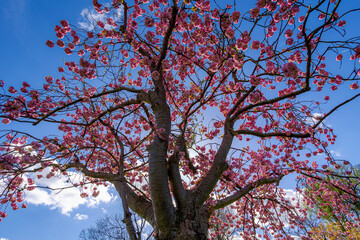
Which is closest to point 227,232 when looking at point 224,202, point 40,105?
point 224,202

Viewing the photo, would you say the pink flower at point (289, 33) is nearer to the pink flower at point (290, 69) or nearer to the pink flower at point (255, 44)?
the pink flower at point (255, 44)

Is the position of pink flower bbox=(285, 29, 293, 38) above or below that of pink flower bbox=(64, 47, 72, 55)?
below

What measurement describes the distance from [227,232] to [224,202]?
600cm

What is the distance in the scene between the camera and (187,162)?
495 cm

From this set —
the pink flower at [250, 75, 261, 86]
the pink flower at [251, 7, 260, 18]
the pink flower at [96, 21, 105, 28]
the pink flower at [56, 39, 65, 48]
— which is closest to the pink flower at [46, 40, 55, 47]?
the pink flower at [56, 39, 65, 48]

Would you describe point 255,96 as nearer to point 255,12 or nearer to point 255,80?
point 255,80

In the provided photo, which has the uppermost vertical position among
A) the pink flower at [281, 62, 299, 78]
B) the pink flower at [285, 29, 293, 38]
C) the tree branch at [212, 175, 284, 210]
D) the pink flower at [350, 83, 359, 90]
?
the pink flower at [285, 29, 293, 38]

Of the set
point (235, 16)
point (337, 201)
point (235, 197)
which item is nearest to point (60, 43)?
point (235, 16)

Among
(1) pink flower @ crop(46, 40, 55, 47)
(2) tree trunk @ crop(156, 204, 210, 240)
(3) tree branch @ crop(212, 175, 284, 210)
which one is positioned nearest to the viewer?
(2) tree trunk @ crop(156, 204, 210, 240)

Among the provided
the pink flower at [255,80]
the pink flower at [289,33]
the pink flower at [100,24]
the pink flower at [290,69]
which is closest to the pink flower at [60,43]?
the pink flower at [100,24]

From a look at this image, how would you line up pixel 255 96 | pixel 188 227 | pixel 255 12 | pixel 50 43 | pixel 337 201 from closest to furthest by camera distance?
pixel 188 227 < pixel 255 12 < pixel 255 96 < pixel 50 43 < pixel 337 201

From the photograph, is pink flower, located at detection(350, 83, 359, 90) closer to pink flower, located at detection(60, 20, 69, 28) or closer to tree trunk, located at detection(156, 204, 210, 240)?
tree trunk, located at detection(156, 204, 210, 240)

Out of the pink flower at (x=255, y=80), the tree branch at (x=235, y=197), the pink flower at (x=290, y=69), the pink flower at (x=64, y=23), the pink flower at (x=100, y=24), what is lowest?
the tree branch at (x=235, y=197)

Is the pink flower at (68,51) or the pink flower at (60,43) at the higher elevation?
the pink flower at (60,43)
